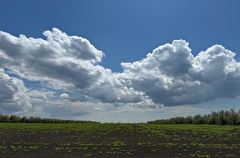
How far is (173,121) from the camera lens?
14000 centimetres

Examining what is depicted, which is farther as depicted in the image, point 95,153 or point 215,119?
point 215,119

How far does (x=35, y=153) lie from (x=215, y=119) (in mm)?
87459

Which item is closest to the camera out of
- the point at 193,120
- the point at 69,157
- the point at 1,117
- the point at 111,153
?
the point at 69,157

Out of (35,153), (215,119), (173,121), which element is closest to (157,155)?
(35,153)

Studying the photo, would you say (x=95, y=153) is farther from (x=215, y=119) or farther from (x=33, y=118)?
(x=33, y=118)

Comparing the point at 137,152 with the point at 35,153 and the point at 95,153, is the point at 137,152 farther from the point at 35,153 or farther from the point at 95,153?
the point at 35,153

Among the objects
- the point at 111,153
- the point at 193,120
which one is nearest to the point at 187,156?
the point at 111,153

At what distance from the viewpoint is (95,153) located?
20938 millimetres

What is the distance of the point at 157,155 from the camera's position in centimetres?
2036

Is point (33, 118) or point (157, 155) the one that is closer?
point (157, 155)

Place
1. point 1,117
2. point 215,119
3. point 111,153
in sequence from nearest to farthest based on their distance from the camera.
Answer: point 111,153 < point 215,119 < point 1,117

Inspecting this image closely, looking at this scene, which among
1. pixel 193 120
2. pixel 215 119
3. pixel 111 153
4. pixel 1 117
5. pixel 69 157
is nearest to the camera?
pixel 69 157

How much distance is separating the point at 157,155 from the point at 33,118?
13952 cm

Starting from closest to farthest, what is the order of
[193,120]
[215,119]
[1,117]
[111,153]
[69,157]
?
[69,157] → [111,153] → [215,119] → [193,120] → [1,117]
